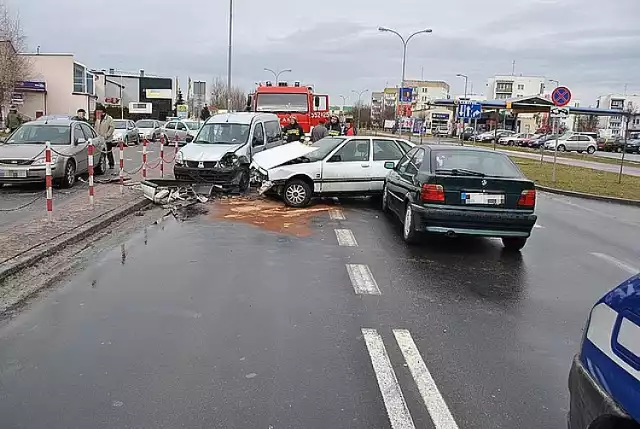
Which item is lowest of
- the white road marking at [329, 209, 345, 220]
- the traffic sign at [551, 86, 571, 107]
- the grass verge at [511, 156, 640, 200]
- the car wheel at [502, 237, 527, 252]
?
the white road marking at [329, 209, 345, 220]

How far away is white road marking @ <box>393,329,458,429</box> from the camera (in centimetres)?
367

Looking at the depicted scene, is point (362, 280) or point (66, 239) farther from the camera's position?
point (66, 239)

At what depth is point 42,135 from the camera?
15273 millimetres

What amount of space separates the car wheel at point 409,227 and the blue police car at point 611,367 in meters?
6.20

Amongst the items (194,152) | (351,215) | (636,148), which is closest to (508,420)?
(351,215)

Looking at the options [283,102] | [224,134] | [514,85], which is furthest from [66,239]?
[514,85]

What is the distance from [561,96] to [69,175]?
15.0m

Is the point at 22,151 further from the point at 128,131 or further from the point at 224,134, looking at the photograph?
the point at 128,131

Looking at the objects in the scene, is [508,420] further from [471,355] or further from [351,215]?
[351,215]

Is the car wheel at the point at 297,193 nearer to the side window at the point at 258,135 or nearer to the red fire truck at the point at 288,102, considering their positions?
the side window at the point at 258,135

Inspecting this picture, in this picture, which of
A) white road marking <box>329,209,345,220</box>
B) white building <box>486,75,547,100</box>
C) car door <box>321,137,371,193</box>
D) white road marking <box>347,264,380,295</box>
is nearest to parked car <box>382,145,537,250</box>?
white road marking <box>347,264,380,295</box>

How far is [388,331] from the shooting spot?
5246mm

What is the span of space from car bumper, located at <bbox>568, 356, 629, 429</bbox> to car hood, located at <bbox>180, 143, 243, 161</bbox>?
1245cm

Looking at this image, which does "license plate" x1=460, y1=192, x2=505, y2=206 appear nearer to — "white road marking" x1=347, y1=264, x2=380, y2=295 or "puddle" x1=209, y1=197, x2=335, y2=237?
"white road marking" x1=347, y1=264, x2=380, y2=295
